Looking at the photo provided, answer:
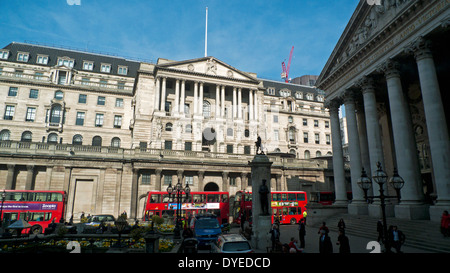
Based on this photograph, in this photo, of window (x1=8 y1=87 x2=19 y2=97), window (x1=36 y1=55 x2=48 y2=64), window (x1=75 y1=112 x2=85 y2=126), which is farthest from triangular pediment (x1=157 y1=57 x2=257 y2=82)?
window (x1=8 y1=87 x2=19 y2=97)

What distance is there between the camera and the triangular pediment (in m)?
48.3

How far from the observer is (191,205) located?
31.4 meters

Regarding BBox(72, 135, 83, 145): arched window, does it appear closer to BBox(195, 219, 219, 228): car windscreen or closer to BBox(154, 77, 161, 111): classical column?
BBox(154, 77, 161, 111): classical column

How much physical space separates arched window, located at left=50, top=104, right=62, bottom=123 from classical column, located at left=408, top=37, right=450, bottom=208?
53772 mm

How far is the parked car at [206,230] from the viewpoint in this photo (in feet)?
61.6

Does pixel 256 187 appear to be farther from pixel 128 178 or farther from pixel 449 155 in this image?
pixel 128 178

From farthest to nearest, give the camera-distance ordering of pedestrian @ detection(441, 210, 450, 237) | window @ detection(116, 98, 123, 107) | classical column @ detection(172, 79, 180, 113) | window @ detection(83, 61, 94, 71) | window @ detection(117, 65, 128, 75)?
1. window @ detection(117, 65, 128, 75)
2. window @ detection(83, 61, 94, 71)
3. window @ detection(116, 98, 123, 107)
4. classical column @ detection(172, 79, 180, 113)
5. pedestrian @ detection(441, 210, 450, 237)

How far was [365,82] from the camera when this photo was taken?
982 inches

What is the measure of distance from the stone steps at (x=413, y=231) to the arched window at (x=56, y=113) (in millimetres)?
A: 49455

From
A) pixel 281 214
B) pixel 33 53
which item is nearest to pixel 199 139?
pixel 281 214

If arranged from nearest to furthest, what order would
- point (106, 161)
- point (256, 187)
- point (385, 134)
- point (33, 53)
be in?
point (256, 187) < point (385, 134) < point (106, 161) < point (33, 53)

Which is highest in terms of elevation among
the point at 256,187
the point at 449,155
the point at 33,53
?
the point at 33,53

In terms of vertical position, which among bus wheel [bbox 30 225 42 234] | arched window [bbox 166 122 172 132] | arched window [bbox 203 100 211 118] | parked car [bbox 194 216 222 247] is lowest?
bus wheel [bbox 30 225 42 234]
